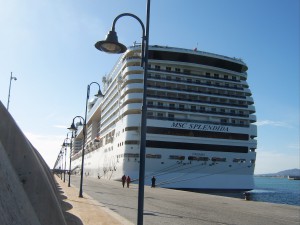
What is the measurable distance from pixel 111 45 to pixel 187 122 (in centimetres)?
3638

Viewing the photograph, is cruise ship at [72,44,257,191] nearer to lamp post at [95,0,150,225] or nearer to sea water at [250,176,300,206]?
sea water at [250,176,300,206]

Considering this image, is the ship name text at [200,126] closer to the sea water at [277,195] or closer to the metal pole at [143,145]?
the sea water at [277,195]

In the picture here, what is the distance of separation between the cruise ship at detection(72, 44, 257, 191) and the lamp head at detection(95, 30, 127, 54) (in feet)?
109

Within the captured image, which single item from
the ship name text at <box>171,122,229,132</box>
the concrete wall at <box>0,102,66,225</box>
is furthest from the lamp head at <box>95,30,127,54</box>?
the ship name text at <box>171,122,229,132</box>

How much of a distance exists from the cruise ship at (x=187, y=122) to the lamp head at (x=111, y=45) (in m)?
33.2

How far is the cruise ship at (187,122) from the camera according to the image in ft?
138

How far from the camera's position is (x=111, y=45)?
8227 mm

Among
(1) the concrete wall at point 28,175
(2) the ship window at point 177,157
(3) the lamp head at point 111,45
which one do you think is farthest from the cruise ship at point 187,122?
(1) the concrete wall at point 28,175

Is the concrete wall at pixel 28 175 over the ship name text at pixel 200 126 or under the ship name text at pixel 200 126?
under

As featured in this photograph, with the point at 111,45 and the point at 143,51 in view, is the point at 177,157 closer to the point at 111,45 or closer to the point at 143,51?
the point at 143,51

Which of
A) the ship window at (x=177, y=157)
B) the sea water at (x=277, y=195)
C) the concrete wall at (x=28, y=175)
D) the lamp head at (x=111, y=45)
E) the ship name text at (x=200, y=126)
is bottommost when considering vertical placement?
the sea water at (x=277, y=195)

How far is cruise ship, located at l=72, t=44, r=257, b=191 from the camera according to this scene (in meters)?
42.2

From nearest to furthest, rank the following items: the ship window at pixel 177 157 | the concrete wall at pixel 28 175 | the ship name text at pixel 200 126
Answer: the concrete wall at pixel 28 175 < the ship window at pixel 177 157 < the ship name text at pixel 200 126

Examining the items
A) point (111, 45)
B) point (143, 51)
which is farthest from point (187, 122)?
point (111, 45)
